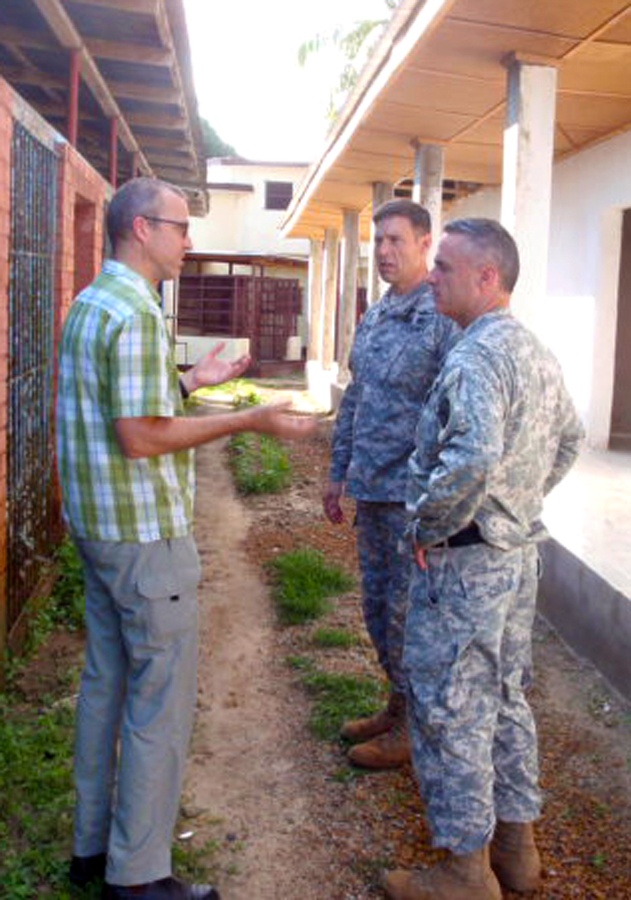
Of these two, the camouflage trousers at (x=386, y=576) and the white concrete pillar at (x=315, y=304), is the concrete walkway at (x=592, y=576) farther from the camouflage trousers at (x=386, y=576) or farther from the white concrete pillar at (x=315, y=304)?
the white concrete pillar at (x=315, y=304)

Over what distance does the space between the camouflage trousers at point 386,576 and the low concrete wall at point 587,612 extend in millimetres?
1197

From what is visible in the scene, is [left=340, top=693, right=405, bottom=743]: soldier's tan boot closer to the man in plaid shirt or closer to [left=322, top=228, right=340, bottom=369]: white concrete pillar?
the man in plaid shirt

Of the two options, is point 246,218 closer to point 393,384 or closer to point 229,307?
point 229,307

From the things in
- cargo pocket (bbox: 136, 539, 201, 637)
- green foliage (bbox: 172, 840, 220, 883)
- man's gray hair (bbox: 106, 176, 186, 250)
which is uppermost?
man's gray hair (bbox: 106, 176, 186, 250)

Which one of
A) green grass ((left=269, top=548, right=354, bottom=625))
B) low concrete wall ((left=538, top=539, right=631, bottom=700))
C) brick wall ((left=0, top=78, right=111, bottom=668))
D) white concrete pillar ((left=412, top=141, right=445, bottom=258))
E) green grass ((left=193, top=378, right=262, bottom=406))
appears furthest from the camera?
green grass ((left=193, top=378, right=262, bottom=406))

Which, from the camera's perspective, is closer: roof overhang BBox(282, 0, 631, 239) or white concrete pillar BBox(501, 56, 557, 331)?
roof overhang BBox(282, 0, 631, 239)

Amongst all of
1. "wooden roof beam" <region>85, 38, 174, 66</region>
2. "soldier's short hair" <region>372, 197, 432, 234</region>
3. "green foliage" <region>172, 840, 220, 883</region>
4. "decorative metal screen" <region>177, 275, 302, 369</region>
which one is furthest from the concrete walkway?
"decorative metal screen" <region>177, 275, 302, 369</region>

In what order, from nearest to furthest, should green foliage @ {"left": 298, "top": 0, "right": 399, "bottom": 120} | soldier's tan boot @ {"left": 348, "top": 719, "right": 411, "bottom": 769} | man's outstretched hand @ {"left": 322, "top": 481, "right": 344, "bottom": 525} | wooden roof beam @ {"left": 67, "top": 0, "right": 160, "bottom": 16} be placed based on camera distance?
soldier's tan boot @ {"left": 348, "top": 719, "right": 411, "bottom": 769} → man's outstretched hand @ {"left": 322, "top": 481, "right": 344, "bottom": 525} → wooden roof beam @ {"left": 67, "top": 0, "right": 160, "bottom": 16} → green foliage @ {"left": 298, "top": 0, "right": 399, "bottom": 120}

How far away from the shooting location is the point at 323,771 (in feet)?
12.7

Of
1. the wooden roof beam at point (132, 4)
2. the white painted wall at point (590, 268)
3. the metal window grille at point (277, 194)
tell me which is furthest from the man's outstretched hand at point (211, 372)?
the metal window grille at point (277, 194)

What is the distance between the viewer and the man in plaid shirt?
105 inches

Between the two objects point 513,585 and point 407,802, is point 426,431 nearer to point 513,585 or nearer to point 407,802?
point 513,585

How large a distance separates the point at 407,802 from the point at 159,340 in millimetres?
1896

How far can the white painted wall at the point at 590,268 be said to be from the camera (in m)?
9.01
